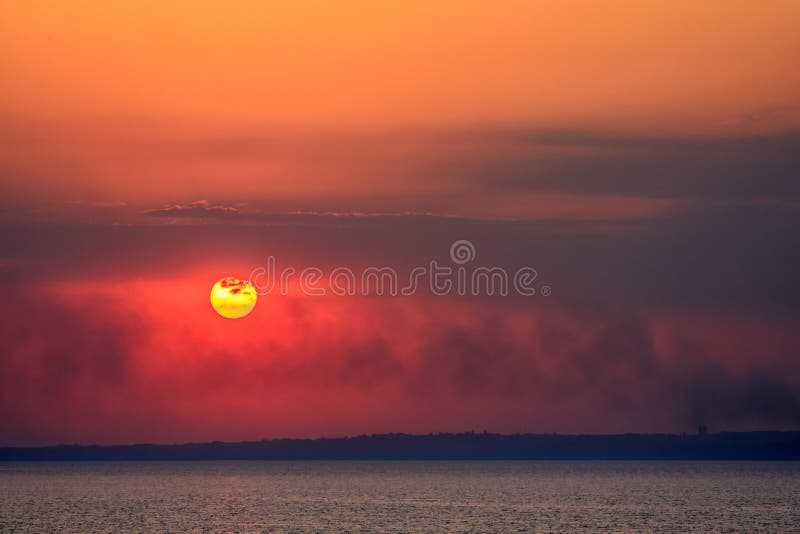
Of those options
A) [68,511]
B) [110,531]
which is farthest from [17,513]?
[110,531]

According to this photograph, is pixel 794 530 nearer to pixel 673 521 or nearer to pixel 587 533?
pixel 673 521

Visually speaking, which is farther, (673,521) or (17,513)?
(17,513)

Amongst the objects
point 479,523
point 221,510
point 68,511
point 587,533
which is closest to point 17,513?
point 68,511

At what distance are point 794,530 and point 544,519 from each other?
35361 mm

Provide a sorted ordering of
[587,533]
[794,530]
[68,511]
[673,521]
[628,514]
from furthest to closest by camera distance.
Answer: [68,511] < [628,514] < [673,521] < [794,530] < [587,533]

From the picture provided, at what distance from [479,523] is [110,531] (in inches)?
2004

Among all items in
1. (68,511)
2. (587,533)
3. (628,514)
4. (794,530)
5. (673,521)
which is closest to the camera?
(587,533)

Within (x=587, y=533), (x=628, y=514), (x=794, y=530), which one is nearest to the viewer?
(x=587, y=533)

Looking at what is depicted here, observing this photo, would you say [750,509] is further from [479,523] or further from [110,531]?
[110,531]

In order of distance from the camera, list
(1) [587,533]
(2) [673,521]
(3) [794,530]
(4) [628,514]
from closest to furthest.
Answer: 1. (1) [587,533]
2. (3) [794,530]
3. (2) [673,521]
4. (4) [628,514]

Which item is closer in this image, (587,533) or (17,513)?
(587,533)

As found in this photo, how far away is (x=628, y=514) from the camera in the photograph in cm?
18162

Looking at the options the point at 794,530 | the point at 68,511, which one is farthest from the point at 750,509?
the point at 68,511

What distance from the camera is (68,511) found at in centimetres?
19638
